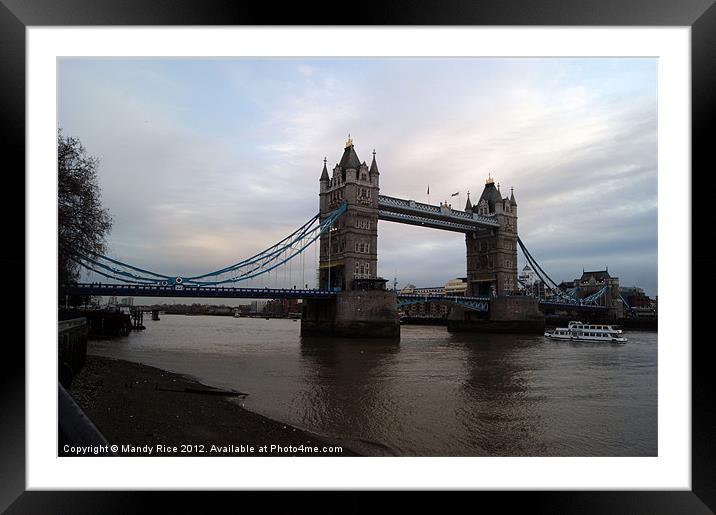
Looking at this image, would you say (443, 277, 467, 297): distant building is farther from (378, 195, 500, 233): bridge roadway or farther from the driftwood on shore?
the driftwood on shore

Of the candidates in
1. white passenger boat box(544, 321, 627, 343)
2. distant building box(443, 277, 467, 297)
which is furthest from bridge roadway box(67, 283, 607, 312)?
distant building box(443, 277, 467, 297)

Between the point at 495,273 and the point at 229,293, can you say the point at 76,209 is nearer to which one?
the point at 229,293

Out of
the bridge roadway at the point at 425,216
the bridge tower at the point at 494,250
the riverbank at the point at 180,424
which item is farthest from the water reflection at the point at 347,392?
the bridge tower at the point at 494,250

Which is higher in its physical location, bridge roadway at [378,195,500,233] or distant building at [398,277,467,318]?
bridge roadway at [378,195,500,233]

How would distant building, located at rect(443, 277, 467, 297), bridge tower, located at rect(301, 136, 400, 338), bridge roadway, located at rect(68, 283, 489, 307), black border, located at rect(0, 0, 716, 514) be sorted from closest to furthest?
black border, located at rect(0, 0, 716, 514) → bridge roadway, located at rect(68, 283, 489, 307) → bridge tower, located at rect(301, 136, 400, 338) → distant building, located at rect(443, 277, 467, 297)

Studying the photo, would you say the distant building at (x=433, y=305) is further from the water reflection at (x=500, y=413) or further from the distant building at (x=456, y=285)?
the water reflection at (x=500, y=413)

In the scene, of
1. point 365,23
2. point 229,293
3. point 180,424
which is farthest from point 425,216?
point 365,23
